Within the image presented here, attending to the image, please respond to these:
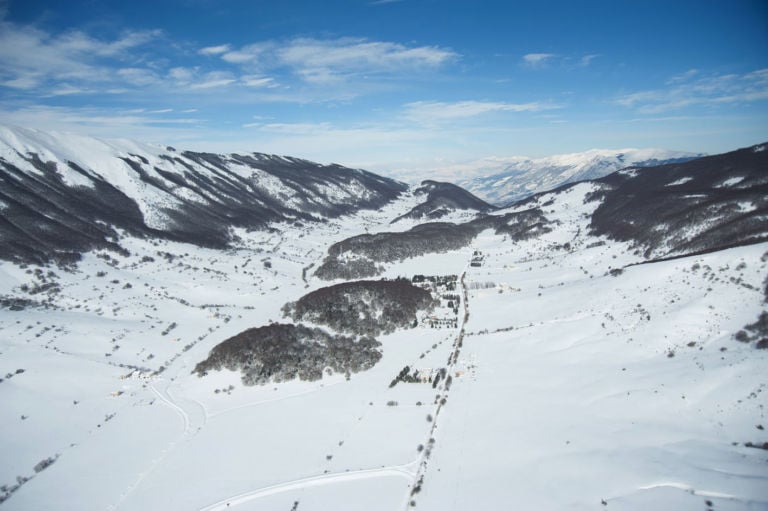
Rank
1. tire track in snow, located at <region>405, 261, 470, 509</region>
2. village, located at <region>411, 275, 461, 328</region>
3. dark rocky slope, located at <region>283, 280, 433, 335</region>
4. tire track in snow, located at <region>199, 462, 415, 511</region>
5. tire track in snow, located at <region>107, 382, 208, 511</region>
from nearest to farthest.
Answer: tire track in snow, located at <region>199, 462, 415, 511</region>
tire track in snow, located at <region>405, 261, 470, 509</region>
tire track in snow, located at <region>107, 382, 208, 511</region>
dark rocky slope, located at <region>283, 280, 433, 335</region>
village, located at <region>411, 275, 461, 328</region>

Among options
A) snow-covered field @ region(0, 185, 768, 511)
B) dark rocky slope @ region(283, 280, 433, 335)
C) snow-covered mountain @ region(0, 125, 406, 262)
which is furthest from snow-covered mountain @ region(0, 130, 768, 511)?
snow-covered mountain @ region(0, 125, 406, 262)

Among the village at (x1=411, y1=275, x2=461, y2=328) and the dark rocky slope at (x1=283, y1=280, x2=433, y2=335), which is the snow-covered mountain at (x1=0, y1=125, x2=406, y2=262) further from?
the village at (x1=411, y1=275, x2=461, y2=328)

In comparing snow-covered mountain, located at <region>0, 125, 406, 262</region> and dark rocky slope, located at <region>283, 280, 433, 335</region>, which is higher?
snow-covered mountain, located at <region>0, 125, 406, 262</region>

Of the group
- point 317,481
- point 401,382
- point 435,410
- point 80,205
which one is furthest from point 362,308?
point 80,205

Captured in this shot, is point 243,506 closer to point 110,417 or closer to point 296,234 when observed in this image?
point 110,417

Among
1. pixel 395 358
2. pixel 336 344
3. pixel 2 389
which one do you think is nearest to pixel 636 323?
pixel 395 358

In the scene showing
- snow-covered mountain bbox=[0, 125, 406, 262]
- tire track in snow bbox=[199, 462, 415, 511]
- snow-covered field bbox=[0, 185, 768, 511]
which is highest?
snow-covered mountain bbox=[0, 125, 406, 262]

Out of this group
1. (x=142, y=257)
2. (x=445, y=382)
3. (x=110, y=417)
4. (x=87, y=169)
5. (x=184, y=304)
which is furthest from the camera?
(x=87, y=169)

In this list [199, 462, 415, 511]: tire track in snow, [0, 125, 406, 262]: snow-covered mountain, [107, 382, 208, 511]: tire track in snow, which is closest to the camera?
[199, 462, 415, 511]: tire track in snow
